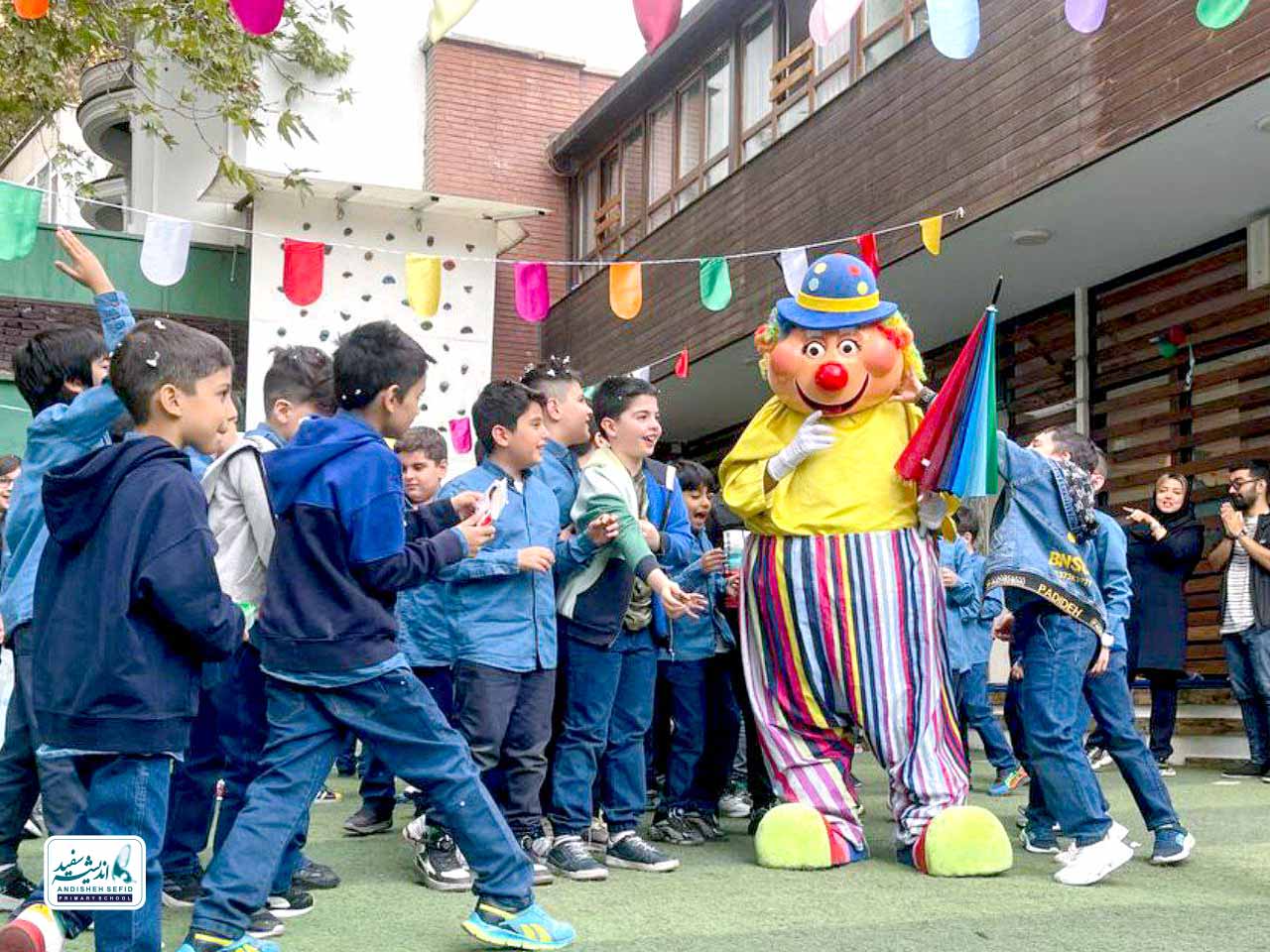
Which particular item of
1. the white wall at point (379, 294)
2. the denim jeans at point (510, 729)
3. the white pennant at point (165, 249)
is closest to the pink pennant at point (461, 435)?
the white wall at point (379, 294)

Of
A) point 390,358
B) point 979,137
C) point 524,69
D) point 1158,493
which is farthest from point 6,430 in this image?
point 390,358

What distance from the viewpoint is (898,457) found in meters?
5.06

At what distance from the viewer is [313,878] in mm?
4453

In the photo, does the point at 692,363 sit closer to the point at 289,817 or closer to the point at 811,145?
the point at 811,145

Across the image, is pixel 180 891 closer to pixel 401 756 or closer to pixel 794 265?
pixel 401 756

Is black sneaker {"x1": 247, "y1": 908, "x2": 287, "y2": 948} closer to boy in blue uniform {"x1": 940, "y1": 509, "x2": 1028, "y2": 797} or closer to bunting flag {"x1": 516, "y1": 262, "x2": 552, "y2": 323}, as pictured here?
boy in blue uniform {"x1": 940, "y1": 509, "x2": 1028, "y2": 797}

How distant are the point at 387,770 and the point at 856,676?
6.23 ft

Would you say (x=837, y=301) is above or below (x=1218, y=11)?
below

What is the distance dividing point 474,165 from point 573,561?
42.5 ft

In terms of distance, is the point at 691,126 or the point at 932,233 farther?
the point at 691,126

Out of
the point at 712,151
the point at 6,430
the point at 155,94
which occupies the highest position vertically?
the point at 155,94

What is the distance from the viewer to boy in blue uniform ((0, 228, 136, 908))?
4000mm

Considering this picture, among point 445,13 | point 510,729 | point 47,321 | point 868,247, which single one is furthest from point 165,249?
point 510,729

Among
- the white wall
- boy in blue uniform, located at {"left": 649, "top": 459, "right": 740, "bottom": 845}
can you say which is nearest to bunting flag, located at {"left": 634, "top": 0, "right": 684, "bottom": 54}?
boy in blue uniform, located at {"left": 649, "top": 459, "right": 740, "bottom": 845}
